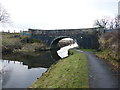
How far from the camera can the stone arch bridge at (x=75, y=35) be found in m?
46.4

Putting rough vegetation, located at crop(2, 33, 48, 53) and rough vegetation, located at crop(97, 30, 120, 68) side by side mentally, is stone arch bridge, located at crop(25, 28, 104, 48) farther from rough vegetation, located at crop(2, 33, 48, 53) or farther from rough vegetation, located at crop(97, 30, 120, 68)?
rough vegetation, located at crop(97, 30, 120, 68)

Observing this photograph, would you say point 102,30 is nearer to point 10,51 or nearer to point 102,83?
point 10,51

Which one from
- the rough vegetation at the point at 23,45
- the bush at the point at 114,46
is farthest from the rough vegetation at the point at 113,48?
the rough vegetation at the point at 23,45

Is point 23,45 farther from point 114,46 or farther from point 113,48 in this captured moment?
point 114,46

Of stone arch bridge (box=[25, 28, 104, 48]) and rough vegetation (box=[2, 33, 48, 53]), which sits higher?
stone arch bridge (box=[25, 28, 104, 48])

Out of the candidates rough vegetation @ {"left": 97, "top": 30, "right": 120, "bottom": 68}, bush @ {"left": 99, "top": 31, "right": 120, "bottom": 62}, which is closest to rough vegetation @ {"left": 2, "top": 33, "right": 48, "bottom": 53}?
A: rough vegetation @ {"left": 97, "top": 30, "right": 120, "bottom": 68}

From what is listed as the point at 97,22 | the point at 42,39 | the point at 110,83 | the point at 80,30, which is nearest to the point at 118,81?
the point at 110,83

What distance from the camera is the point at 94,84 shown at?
10.1m

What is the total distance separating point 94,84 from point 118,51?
20.0ft

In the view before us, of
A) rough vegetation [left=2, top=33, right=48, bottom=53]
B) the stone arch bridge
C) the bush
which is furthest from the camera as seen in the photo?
rough vegetation [left=2, top=33, right=48, bottom=53]

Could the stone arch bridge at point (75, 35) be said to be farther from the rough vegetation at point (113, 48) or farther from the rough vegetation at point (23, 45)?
the rough vegetation at point (113, 48)

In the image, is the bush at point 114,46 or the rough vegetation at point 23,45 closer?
the bush at point 114,46

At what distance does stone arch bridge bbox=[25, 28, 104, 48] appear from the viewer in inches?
1827

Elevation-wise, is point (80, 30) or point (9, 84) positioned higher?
point (80, 30)
